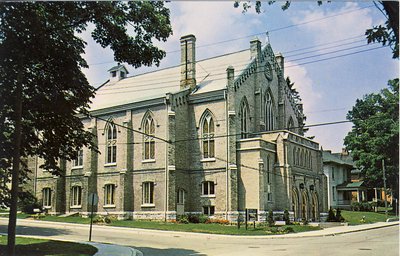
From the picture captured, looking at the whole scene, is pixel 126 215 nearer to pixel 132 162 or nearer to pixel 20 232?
pixel 132 162

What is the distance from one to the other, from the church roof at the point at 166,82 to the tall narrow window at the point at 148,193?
695cm

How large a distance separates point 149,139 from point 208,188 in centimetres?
628

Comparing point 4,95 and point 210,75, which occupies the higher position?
point 210,75

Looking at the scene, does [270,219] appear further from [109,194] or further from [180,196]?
[109,194]

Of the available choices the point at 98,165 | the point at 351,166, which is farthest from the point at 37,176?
the point at 351,166

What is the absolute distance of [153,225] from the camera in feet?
101

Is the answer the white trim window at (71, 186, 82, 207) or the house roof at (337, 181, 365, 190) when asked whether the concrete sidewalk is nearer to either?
the white trim window at (71, 186, 82, 207)

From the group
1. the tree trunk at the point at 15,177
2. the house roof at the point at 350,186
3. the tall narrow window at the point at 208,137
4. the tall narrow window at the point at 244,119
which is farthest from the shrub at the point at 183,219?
the house roof at the point at 350,186

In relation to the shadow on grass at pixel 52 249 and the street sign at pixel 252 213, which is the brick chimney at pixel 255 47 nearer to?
the street sign at pixel 252 213

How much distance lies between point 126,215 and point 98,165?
19.7 ft

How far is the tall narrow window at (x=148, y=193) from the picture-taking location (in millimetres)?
36016

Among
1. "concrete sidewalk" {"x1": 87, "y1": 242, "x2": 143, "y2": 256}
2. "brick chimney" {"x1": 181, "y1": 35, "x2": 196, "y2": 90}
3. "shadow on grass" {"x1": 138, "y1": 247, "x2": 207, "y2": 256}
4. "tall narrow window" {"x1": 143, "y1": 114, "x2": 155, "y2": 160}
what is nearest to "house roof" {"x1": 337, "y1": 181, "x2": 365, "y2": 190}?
"brick chimney" {"x1": 181, "y1": 35, "x2": 196, "y2": 90}

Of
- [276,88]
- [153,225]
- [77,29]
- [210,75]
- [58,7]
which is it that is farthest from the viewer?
[276,88]

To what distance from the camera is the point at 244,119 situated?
3738 cm
